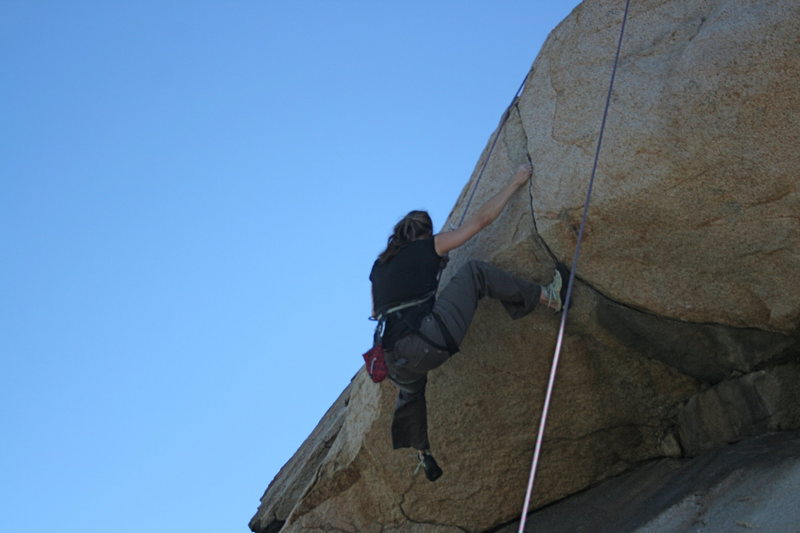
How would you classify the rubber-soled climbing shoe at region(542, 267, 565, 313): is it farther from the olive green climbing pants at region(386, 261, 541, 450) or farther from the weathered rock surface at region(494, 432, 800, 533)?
the weathered rock surface at region(494, 432, 800, 533)

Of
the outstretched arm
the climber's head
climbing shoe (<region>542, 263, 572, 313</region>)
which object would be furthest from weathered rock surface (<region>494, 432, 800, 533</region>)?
the climber's head

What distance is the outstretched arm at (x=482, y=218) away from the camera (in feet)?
18.7

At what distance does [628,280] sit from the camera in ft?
18.5

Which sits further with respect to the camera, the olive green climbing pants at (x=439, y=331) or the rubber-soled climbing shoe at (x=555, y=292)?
the rubber-soled climbing shoe at (x=555, y=292)

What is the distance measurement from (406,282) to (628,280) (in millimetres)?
1396

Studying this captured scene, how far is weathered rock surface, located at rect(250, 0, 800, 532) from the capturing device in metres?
5.07

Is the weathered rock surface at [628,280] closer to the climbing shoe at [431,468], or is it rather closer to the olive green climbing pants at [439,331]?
the olive green climbing pants at [439,331]

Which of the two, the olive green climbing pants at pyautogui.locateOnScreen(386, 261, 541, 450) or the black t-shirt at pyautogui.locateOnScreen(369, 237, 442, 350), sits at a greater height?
the black t-shirt at pyautogui.locateOnScreen(369, 237, 442, 350)

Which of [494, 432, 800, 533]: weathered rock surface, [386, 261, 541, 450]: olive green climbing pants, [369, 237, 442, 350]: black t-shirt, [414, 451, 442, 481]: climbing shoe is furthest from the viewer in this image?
[414, 451, 442, 481]: climbing shoe

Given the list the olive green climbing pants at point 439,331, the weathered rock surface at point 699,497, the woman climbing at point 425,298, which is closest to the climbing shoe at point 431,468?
the woman climbing at point 425,298

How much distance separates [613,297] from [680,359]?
0.64m

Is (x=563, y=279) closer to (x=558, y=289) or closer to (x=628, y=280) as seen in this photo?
(x=558, y=289)

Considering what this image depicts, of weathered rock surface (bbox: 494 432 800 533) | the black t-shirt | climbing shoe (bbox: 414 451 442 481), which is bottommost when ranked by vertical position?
weathered rock surface (bbox: 494 432 800 533)

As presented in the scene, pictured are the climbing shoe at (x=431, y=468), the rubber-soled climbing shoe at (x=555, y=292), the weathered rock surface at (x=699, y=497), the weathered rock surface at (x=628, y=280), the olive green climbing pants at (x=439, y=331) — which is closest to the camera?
the weathered rock surface at (x=699, y=497)
